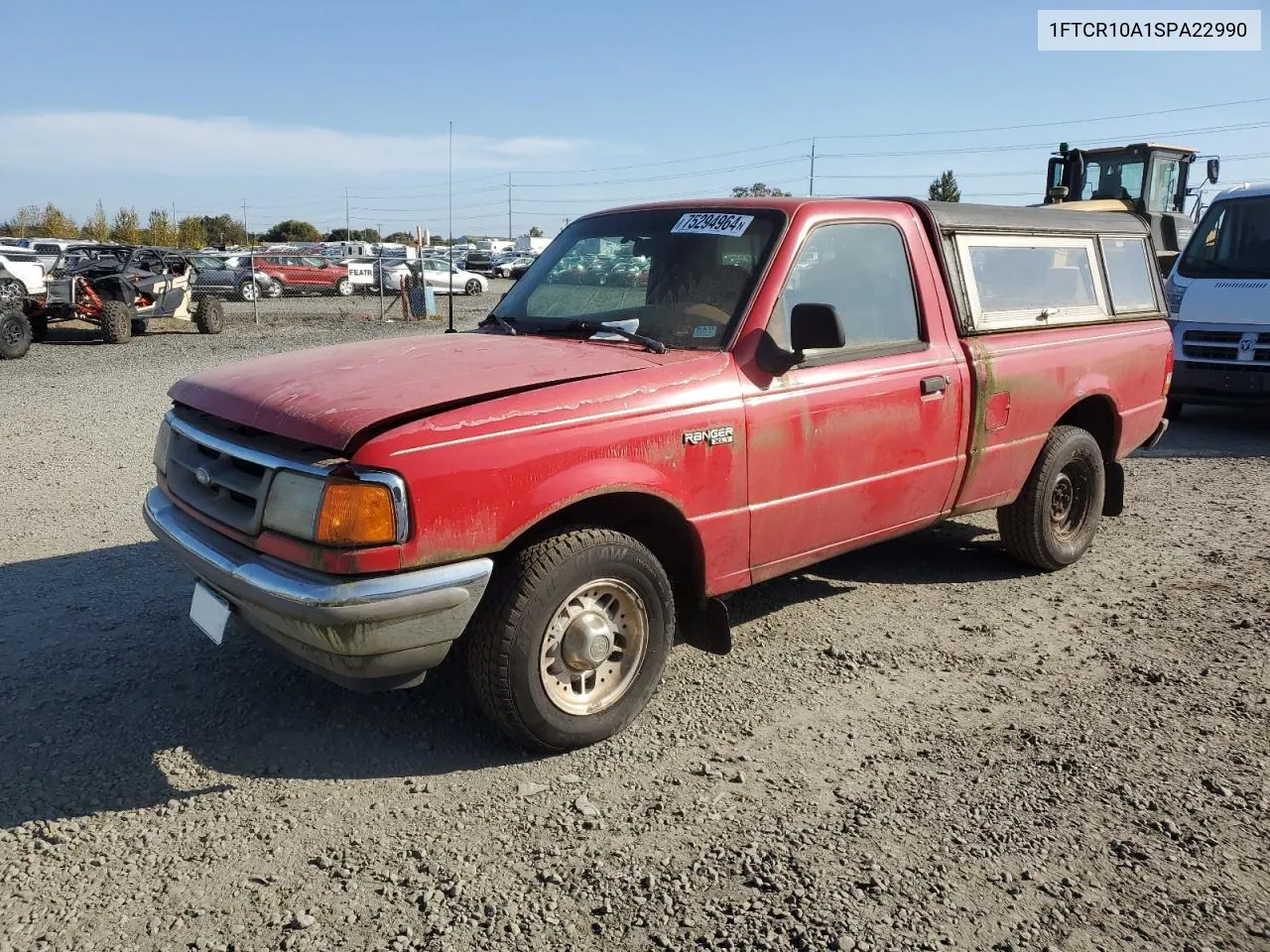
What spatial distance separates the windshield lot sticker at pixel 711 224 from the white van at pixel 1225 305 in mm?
7166

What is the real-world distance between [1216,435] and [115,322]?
1678 cm

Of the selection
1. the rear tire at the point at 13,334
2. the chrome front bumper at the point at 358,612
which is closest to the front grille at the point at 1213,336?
the chrome front bumper at the point at 358,612

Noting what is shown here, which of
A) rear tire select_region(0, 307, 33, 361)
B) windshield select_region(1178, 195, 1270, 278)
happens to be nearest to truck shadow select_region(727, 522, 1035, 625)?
windshield select_region(1178, 195, 1270, 278)

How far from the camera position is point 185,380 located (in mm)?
3852

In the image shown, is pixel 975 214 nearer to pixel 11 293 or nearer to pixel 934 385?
pixel 934 385

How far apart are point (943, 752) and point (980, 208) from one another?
2.85 m

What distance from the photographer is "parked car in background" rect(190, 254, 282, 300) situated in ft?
88.8

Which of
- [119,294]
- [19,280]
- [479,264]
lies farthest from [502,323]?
[479,264]

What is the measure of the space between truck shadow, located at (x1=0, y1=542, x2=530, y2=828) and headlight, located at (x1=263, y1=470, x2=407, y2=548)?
0.77 m

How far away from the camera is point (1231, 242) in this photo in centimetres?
1010

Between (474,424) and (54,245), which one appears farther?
(54,245)

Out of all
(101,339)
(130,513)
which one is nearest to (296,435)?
(130,513)

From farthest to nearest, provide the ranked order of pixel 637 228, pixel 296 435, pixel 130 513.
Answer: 1. pixel 130 513
2. pixel 637 228
3. pixel 296 435

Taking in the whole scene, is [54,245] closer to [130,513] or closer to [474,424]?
[130,513]
